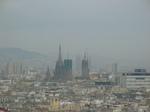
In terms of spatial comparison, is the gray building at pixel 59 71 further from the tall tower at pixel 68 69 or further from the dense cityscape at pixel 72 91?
the tall tower at pixel 68 69

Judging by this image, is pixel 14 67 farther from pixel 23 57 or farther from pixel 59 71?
pixel 23 57

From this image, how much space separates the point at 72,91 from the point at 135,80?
5.39m

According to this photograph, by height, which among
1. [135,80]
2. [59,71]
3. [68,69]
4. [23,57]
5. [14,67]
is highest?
[23,57]

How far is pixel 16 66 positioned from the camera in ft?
243

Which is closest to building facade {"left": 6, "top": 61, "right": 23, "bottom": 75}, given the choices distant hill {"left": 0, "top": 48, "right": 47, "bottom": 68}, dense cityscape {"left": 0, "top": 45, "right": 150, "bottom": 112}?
dense cityscape {"left": 0, "top": 45, "right": 150, "bottom": 112}

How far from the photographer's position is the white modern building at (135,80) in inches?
1662

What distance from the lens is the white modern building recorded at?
42219 millimetres

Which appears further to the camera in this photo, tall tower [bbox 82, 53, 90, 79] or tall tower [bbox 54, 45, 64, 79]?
tall tower [bbox 82, 53, 90, 79]

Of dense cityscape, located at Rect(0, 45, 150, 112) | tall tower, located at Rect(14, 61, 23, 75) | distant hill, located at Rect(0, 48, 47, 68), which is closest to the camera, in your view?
dense cityscape, located at Rect(0, 45, 150, 112)

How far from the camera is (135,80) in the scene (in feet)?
140

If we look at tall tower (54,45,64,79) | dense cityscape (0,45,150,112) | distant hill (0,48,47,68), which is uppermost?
distant hill (0,48,47,68)

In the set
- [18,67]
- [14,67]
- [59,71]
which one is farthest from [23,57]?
[59,71]

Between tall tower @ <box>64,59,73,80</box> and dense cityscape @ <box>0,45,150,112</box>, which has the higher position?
tall tower @ <box>64,59,73,80</box>

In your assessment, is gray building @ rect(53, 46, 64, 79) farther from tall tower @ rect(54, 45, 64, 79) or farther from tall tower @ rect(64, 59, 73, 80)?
tall tower @ rect(64, 59, 73, 80)
